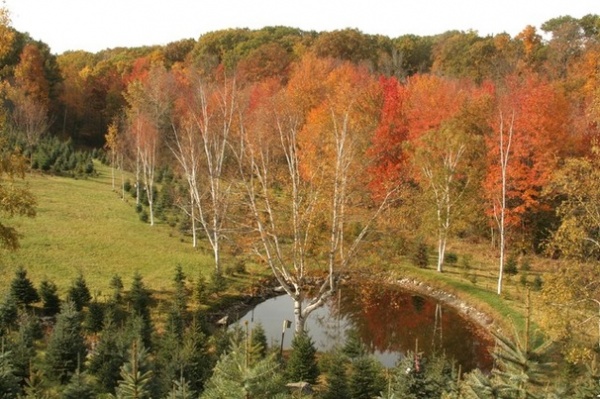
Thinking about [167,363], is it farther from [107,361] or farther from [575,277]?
[575,277]

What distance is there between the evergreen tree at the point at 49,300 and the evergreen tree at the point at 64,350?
5770mm

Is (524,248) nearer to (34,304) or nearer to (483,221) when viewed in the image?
(483,221)

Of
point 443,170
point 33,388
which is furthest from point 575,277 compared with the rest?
point 33,388

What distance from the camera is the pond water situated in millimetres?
20344

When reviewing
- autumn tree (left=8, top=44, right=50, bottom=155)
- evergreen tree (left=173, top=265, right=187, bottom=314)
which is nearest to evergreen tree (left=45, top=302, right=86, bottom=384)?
evergreen tree (left=173, top=265, right=187, bottom=314)

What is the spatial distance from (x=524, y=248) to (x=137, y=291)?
75.8 feet

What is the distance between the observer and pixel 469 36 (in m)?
68.6

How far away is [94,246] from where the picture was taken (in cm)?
2664

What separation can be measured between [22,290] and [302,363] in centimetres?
1154

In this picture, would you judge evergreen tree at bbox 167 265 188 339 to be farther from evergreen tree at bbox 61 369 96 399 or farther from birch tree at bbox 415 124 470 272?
birch tree at bbox 415 124 470 272

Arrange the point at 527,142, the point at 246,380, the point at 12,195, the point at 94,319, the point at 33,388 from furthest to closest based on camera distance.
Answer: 1. the point at 527,142
2. the point at 94,319
3. the point at 12,195
4. the point at 33,388
5. the point at 246,380

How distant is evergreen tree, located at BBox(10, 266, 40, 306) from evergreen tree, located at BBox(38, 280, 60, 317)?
339 mm

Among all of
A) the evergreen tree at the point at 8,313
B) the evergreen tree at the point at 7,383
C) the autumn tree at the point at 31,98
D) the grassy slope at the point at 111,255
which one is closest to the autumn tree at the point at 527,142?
the grassy slope at the point at 111,255

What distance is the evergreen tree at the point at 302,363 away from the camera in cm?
1485
